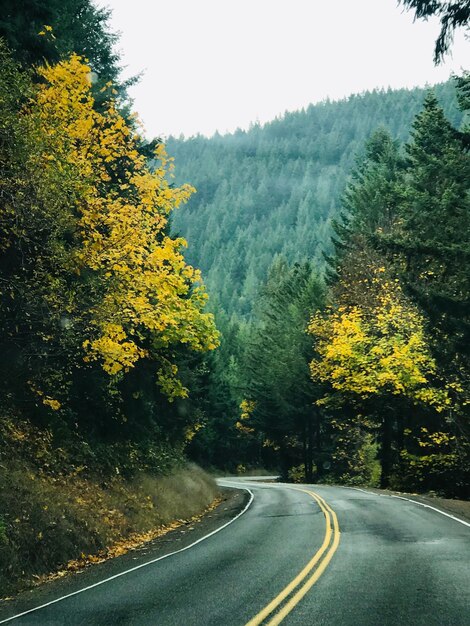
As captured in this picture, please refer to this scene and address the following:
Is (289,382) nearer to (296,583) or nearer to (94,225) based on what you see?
(94,225)

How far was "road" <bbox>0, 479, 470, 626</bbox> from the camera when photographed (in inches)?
329

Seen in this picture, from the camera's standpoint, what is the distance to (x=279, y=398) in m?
57.2

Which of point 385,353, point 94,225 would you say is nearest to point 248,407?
point 385,353

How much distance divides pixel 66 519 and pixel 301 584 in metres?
6.50

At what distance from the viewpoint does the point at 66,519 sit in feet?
47.3

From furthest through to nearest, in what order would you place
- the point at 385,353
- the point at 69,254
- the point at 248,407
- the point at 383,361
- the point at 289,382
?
the point at 248,407 < the point at 289,382 < the point at 385,353 < the point at 383,361 < the point at 69,254

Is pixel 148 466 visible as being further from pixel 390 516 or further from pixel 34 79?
pixel 34 79

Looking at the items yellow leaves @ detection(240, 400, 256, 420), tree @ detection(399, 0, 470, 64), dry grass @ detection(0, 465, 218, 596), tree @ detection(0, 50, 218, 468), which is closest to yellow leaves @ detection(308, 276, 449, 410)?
tree @ detection(0, 50, 218, 468)

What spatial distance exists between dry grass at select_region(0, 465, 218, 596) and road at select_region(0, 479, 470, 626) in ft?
4.17

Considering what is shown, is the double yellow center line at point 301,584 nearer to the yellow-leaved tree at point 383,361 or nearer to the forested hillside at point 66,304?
the forested hillside at point 66,304

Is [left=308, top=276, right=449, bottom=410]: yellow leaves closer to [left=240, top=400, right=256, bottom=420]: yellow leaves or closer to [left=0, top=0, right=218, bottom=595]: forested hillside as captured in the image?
[left=0, top=0, right=218, bottom=595]: forested hillside

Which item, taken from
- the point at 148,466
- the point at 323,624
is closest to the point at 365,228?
the point at 148,466

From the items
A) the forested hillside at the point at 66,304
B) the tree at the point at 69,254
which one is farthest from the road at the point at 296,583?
the tree at the point at 69,254

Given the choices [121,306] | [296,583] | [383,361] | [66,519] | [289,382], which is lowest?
[296,583]
